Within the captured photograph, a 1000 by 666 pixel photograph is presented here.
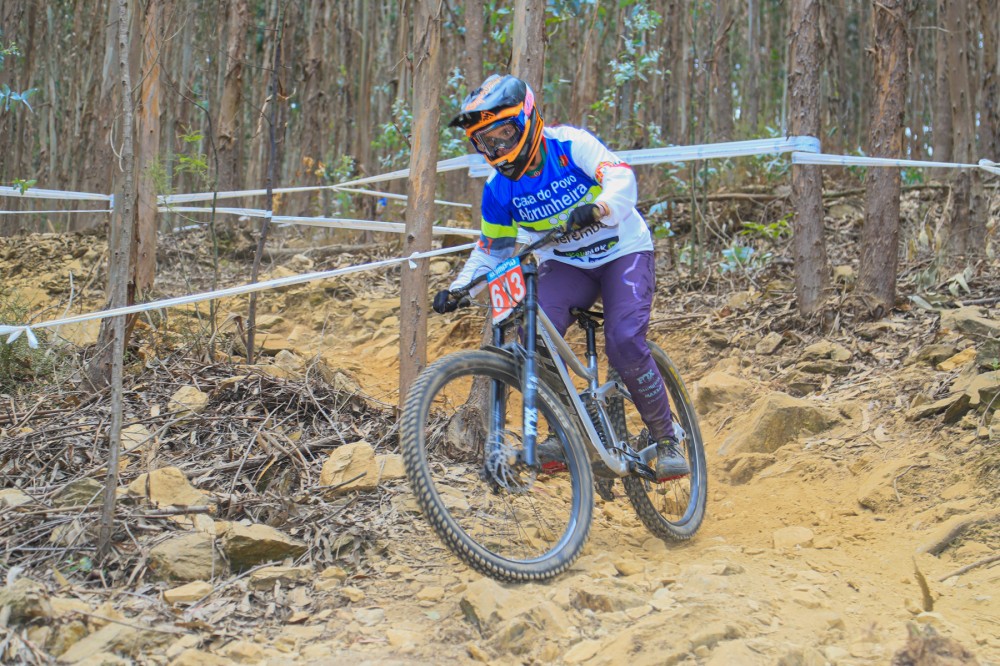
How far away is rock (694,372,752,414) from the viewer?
6.37 metres

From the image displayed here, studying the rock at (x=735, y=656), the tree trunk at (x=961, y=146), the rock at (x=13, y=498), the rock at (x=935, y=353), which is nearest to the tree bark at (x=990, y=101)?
the tree trunk at (x=961, y=146)

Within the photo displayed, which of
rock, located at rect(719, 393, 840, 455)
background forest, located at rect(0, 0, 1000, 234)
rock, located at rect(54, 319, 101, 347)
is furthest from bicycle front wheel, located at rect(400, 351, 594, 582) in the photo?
rock, located at rect(54, 319, 101, 347)

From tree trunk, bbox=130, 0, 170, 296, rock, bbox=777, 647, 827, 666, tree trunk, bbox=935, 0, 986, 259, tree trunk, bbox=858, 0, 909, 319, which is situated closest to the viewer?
rock, bbox=777, 647, 827, 666

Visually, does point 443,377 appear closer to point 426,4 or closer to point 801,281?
point 426,4

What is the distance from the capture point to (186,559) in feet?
11.4

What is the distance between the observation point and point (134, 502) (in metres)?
3.90

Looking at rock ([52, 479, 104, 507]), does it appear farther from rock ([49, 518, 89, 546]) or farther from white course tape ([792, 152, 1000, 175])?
white course tape ([792, 152, 1000, 175])

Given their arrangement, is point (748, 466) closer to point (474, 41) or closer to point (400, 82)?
point (474, 41)

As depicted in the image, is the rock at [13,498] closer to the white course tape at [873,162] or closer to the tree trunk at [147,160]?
the tree trunk at [147,160]

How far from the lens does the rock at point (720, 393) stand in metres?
6.37

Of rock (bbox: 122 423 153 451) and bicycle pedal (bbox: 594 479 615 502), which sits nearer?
bicycle pedal (bbox: 594 479 615 502)

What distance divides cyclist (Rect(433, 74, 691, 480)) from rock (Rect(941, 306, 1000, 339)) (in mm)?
2677

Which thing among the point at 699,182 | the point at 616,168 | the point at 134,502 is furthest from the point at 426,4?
the point at 699,182

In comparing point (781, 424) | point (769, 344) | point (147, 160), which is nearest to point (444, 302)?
point (781, 424)
